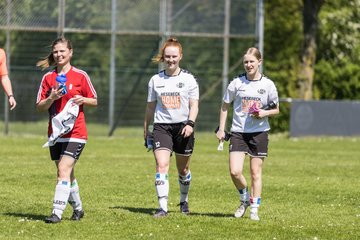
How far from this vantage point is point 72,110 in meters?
12.1

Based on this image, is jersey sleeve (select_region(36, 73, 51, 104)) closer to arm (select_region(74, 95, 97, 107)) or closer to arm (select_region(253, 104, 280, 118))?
arm (select_region(74, 95, 97, 107))

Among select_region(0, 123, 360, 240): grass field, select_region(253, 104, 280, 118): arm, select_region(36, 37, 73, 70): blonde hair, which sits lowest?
select_region(0, 123, 360, 240): grass field

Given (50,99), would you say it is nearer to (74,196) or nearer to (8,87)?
(74,196)

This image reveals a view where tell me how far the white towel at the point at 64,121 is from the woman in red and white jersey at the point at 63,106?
0.05 meters

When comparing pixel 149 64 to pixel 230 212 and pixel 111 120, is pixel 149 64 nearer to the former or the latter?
pixel 111 120

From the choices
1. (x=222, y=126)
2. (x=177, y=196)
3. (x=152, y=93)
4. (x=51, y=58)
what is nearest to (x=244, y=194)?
(x=222, y=126)

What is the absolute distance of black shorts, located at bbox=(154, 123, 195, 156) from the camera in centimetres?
1307

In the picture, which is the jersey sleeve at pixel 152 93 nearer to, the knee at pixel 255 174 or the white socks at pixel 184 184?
the white socks at pixel 184 184

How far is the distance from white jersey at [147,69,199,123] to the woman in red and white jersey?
1103mm

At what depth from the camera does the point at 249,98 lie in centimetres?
Result: 1291

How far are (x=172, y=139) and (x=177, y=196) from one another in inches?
122

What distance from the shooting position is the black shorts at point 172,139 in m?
13.1

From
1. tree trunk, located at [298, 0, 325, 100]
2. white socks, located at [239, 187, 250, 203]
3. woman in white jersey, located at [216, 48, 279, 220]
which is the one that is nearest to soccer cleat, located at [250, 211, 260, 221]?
woman in white jersey, located at [216, 48, 279, 220]

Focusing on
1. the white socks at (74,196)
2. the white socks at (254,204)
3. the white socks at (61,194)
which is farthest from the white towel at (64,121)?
the white socks at (254,204)
